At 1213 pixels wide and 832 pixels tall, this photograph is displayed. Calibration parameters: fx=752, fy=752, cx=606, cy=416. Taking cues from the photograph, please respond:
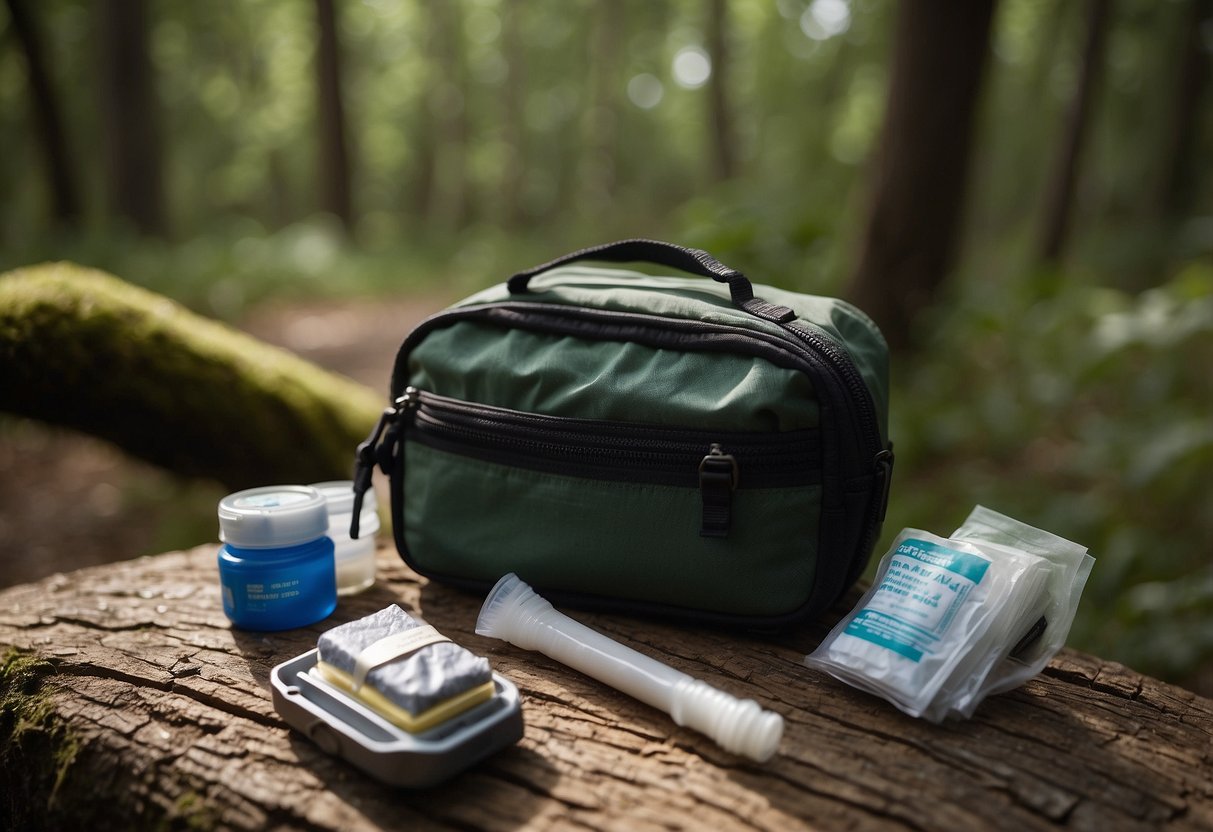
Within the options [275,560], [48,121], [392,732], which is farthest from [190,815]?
[48,121]

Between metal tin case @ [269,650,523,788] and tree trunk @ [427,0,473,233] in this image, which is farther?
tree trunk @ [427,0,473,233]

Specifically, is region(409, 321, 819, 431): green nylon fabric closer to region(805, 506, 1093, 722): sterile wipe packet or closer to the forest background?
region(805, 506, 1093, 722): sterile wipe packet

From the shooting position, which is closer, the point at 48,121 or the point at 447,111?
the point at 48,121

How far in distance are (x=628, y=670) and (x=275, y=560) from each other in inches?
25.2

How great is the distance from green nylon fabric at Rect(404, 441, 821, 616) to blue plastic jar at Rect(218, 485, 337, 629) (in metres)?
0.22

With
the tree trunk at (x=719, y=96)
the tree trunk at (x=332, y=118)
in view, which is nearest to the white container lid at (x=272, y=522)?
the tree trunk at (x=719, y=96)

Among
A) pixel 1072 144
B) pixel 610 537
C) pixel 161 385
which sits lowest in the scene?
pixel 610 537

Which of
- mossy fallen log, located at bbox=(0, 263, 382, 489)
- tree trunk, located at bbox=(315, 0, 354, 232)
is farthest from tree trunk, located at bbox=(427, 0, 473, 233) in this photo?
mossy fallen log, located at bbox=(0, 263, 382, 489)

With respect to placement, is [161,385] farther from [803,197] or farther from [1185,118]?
[1185,118]

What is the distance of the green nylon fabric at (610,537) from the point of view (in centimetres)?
125

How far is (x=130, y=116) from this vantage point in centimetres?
759

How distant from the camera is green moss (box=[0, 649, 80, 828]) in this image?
1.13 metres

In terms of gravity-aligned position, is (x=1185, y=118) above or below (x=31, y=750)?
above

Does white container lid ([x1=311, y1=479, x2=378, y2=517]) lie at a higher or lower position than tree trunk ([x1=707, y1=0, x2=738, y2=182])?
lower
